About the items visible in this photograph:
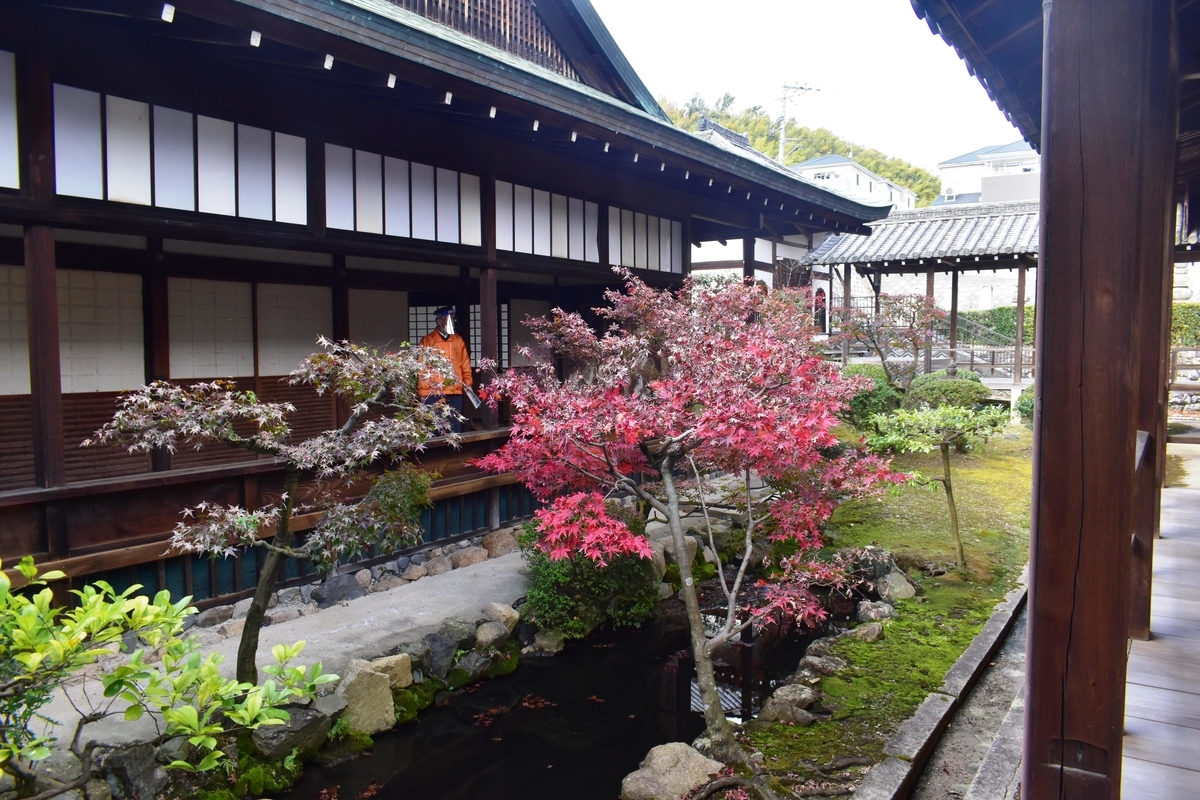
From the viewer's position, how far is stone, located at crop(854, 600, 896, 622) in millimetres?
7109

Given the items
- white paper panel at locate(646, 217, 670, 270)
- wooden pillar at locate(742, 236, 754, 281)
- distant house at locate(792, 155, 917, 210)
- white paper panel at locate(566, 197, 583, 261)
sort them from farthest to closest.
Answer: distant house at locate(792, 155, 917, 210)
wooden pillar at locate(742, 236, 754, 281)
white paper panel at locate(646, 217, 670, 270)
white paper panel at locate(566, 197, 583, 261)

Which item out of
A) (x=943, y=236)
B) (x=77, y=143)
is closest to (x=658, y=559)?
(x=77, y=143)

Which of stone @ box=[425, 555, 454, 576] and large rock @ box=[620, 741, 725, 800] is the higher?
stone @ box=[425, 555, 454, 576]

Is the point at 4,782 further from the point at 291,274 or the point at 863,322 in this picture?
the point at 863,322

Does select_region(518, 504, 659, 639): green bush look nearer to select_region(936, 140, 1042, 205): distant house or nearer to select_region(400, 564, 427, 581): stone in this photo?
select_region(400, 564, 427, 581): stone

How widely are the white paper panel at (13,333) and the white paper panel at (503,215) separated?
4.45 m

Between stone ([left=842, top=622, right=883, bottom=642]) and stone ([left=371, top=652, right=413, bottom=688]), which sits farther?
stone ([left=842, top=622, right=883, bottom=642])

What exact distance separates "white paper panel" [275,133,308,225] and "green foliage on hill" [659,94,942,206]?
5271cm

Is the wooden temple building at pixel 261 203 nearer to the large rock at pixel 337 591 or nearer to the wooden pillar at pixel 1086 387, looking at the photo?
the large rock at pixel 337 591

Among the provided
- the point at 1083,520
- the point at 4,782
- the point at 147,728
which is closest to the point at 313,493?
the point at 147,728

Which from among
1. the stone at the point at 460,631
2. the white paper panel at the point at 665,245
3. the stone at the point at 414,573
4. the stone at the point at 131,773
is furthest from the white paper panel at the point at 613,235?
the stone at the point at 131,773

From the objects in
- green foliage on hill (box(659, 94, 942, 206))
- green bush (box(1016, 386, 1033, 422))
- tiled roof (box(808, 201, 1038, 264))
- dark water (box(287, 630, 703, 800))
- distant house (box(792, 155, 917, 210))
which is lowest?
dark water (box(287, 630, 703, 800))

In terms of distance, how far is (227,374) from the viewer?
860 cm

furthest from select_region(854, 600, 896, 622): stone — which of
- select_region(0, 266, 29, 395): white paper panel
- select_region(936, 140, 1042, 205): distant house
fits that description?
select_region(936, 140, 1042, 205): distant house
